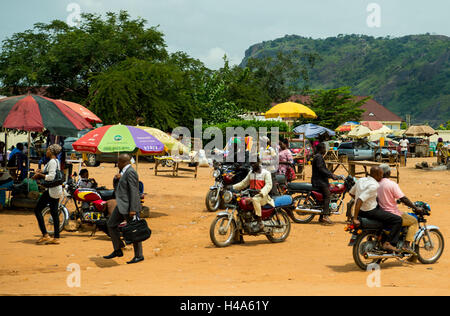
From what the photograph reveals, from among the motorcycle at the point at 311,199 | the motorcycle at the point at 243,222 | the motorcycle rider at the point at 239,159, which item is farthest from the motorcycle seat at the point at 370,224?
the motorcycle rider at the point at 239,159

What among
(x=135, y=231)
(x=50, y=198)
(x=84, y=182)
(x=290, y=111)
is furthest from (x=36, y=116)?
(x=290, y=111)

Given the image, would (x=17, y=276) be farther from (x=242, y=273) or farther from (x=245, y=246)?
(x=245, y=246)

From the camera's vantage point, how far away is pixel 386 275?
7680mm

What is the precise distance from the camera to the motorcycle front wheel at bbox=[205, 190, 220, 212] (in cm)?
1429

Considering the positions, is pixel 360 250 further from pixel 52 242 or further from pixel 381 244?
pixel 52 242

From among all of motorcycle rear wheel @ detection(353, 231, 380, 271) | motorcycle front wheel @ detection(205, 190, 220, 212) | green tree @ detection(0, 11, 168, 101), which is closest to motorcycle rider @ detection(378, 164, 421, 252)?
Answer: motorcycle rear wheel @ detection(353, 231, 380, 271)

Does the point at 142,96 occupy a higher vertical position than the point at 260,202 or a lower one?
higher

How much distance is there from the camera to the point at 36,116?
12750mm

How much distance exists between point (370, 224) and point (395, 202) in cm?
58

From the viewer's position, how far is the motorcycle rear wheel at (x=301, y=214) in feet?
41.4

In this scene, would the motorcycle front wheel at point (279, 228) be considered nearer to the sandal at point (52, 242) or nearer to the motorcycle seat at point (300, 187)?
the motorcycle seat at point (300, 187)

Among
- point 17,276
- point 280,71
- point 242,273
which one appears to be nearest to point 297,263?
point 242,273

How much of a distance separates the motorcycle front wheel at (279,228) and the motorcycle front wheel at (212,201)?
3872mm
